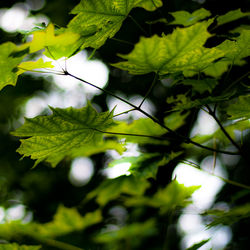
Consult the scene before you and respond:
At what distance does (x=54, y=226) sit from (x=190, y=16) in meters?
1.13

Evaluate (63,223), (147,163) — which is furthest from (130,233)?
(147,163)

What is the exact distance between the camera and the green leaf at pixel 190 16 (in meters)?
0.83

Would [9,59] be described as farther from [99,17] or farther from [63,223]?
[63,223]

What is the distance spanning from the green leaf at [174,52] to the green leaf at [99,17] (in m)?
0.12

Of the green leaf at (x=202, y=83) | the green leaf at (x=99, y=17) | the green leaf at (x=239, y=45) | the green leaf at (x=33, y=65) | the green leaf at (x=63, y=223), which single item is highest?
the green leaf at (x=99, y=17)

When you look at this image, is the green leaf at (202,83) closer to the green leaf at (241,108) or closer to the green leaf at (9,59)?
the green leaf at (241,108)

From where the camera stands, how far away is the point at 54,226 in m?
1.31

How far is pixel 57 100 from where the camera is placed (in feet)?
12.1

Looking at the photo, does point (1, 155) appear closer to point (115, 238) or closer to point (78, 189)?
point (78, 189)

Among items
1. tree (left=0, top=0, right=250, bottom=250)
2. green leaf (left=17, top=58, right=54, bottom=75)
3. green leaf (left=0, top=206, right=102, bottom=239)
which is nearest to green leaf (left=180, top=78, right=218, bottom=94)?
tree (left=0, top=0, right=250, bottom=250)

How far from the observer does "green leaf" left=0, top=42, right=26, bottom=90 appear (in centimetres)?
50

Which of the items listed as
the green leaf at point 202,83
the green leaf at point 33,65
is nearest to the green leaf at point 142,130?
the green leaf at point 202,83

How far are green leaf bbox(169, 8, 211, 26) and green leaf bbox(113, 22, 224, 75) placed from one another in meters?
0.33

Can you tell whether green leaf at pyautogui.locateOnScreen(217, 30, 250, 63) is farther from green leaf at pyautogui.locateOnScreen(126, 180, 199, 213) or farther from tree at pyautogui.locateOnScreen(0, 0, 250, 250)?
green leaf at pyautogui.locateOnScreen(126, 180, 199, 213)
